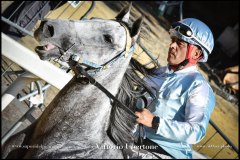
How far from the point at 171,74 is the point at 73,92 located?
4.47ft

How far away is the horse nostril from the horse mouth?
0.26 feet

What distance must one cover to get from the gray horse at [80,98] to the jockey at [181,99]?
40 cm

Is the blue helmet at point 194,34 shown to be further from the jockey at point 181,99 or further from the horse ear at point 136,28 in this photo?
the horse ear at point 136,28

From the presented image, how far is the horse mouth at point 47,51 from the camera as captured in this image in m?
2.62

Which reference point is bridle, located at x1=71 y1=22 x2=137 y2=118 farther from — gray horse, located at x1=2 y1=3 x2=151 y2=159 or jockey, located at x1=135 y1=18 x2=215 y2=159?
jockey, located at x1=135 y1=18 x2=215 y2=159

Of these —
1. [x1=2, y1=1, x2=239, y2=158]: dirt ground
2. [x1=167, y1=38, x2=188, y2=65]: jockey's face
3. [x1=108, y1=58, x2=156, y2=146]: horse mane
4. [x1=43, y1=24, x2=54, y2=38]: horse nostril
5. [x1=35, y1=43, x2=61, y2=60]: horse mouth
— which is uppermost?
[x1=43, y1=24, x2=54, y2=38]: horse nostril

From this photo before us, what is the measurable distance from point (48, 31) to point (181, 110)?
161cm

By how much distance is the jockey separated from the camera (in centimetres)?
290

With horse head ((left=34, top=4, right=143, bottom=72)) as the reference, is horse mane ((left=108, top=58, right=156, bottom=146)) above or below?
below

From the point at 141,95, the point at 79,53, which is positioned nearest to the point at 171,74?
the point at 141,95

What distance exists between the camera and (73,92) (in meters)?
2.74

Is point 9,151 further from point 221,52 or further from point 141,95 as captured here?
point 221,52

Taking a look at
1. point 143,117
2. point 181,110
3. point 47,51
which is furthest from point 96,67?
point 181,110

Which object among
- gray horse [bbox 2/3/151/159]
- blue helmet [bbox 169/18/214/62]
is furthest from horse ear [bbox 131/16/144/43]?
blue helmet [bbox 169/18/214/62]
